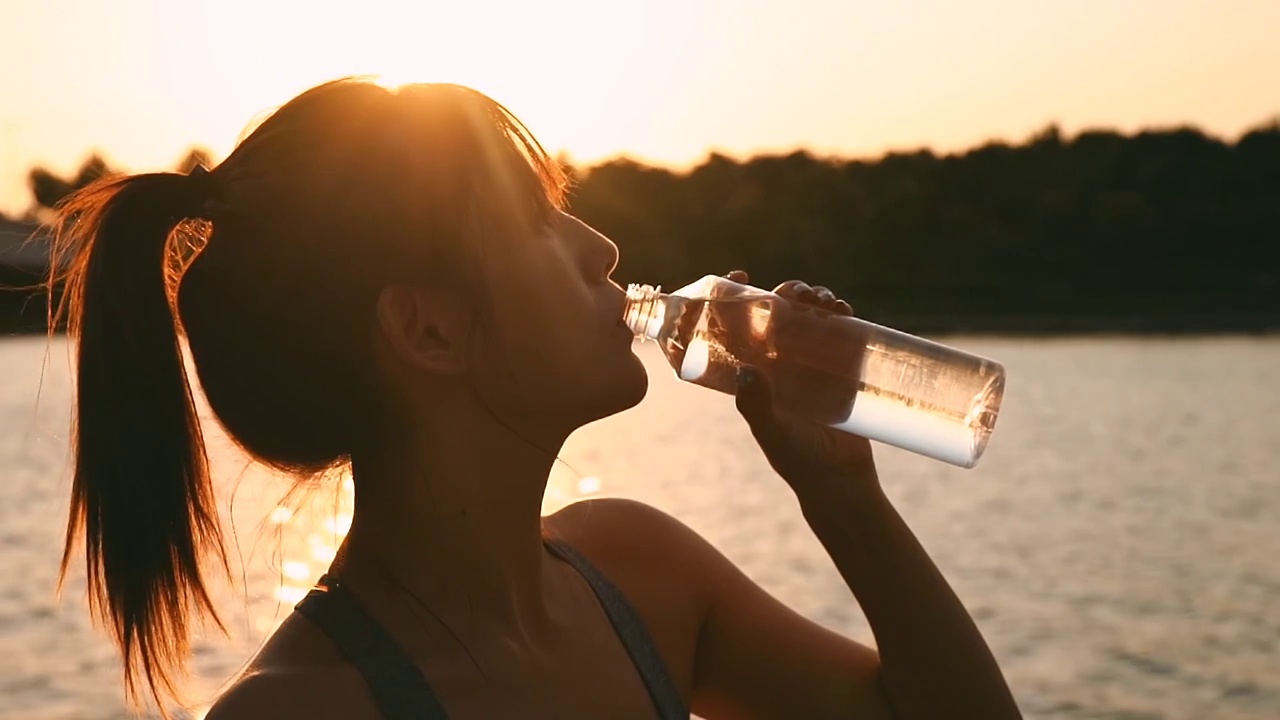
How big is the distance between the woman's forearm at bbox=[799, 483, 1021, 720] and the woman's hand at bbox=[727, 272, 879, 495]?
0.02 meters

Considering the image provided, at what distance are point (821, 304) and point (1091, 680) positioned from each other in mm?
8483

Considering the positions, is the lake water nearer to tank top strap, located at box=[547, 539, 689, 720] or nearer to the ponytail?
the ponytail

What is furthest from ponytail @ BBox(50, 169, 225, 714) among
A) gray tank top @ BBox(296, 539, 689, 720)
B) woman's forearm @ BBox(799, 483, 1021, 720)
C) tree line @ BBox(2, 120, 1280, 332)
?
tree line @ BBox(2, 120, 1280, 332)

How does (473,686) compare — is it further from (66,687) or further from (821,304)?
(66,687)

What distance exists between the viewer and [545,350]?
1.83 meters

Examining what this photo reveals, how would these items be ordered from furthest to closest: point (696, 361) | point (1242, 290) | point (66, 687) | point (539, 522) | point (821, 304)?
point (1242, 290) < point (66, 687) < point (696, 361) < point (821, 304) < point (539, 522)

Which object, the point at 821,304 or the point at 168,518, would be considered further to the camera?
the point at 821,304

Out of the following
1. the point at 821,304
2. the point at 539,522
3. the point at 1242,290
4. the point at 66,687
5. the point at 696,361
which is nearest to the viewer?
the point at 539,522

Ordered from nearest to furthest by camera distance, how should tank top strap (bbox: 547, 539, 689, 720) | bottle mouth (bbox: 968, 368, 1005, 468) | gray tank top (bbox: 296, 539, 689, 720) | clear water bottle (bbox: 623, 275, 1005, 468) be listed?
gray tank top (bbox: 296, 539, 689, 720) < tank top strap (bbox: 547, 539, 689, 720) < clear water bottle (bbox: 623, 275, 1005, 468) < bottle mouth (bbox: 968, 368, 1005, 468)

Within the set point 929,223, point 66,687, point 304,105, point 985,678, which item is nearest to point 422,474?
point 304,105

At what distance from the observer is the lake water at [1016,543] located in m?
9.42

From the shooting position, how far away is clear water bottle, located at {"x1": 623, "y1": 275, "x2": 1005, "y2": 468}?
7.54 ft

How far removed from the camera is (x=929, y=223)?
51.9 meters

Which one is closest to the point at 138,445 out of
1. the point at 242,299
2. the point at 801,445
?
the point at 242,299
